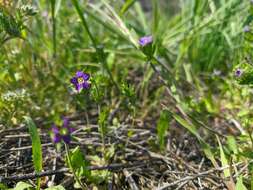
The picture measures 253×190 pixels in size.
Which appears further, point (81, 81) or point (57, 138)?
point (81, 81)

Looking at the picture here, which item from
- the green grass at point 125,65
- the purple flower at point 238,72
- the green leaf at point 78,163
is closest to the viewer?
the green leaf at point 78,163

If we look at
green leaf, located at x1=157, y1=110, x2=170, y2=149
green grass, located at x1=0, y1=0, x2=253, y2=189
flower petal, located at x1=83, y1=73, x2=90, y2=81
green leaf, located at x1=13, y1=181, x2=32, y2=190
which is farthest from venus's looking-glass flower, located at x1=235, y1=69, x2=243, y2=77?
green leaf, located at x1=13, y1=181, x2=32, y2=190

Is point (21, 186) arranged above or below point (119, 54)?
below

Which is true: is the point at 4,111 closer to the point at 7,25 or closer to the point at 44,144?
the point at 44,144

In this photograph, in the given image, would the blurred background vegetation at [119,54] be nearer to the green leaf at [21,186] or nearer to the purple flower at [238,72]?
the purple flower at [238,72]

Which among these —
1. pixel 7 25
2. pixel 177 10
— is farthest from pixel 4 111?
pixel 177 10

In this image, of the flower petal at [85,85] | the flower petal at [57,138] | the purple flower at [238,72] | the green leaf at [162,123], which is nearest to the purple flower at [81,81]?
the flower petal at [85,85]

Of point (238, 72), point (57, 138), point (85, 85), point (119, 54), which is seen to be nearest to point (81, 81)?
point (85, 85)

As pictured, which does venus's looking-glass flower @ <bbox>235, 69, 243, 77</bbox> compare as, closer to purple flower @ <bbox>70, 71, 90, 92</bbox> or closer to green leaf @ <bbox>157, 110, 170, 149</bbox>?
green leaf @ <bbox>157, 110, 170, 149</bbox>

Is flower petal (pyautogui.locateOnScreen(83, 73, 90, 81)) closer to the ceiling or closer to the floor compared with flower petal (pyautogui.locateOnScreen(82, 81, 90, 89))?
closer to the ceiling

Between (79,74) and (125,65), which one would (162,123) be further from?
(125,65)

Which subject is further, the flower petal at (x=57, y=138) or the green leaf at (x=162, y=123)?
the green leaf at (x=162, y=123)
